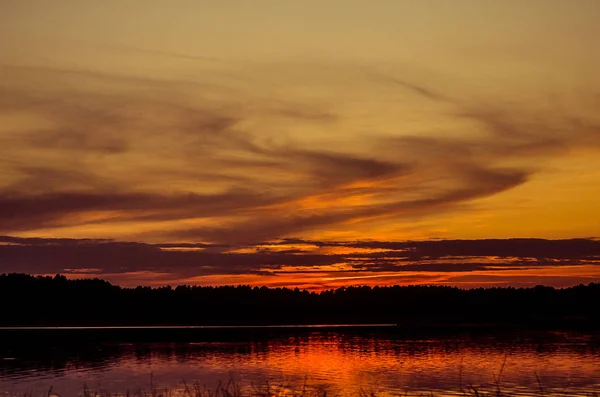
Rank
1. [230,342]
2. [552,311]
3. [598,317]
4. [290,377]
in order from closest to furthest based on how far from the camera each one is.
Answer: [290,377], [230,342], [598,317], [552,311]

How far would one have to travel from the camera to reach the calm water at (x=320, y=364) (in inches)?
2015

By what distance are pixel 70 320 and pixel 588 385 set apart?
486 ft

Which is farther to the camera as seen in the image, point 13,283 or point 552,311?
point 552,311

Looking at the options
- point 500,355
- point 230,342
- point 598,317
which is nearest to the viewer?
point 500,355

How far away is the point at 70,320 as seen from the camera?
7028 inches

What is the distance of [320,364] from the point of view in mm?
67438

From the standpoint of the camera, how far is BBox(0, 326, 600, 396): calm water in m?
51.2

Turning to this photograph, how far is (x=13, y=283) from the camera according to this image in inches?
6949

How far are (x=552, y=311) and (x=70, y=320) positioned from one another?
11332 cm

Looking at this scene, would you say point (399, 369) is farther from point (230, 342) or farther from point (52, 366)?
point (230, 342)

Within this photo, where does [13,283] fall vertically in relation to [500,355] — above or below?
above

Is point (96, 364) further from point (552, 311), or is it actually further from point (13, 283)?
point (552, 311)

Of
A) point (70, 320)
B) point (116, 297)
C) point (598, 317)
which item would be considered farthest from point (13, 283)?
point (598, 317)

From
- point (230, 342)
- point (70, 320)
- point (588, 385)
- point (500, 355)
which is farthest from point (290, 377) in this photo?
point (70, 320)
